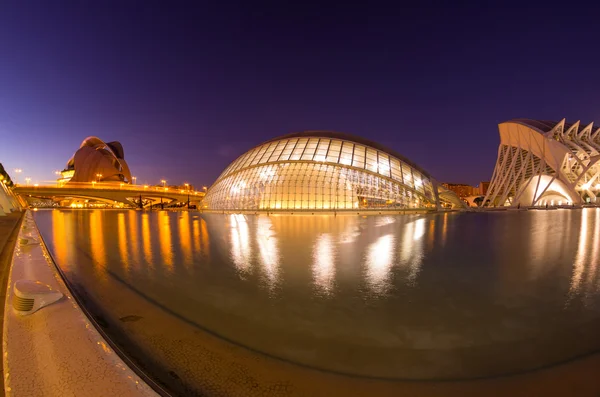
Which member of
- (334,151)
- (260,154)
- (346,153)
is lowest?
(346,153)

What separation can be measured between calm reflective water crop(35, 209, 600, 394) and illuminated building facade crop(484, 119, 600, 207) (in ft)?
189

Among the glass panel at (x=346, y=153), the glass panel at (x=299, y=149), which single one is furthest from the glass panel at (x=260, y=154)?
the glass panel at (x=346, y=153)

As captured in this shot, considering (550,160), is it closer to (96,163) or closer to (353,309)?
(353,309)

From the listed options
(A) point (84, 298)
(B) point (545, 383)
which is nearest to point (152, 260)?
(A) point (84, 298)

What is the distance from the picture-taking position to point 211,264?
870 centimetres

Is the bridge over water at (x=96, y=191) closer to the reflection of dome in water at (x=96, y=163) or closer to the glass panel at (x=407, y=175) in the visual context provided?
the reflection of dome in water at (x=96, y=163)

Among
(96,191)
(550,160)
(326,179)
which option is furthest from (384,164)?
(96,191)

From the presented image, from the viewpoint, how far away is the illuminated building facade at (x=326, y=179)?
120 ft

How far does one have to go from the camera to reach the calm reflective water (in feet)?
12.1

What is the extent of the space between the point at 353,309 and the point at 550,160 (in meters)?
68.0

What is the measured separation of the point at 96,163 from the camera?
92625mm

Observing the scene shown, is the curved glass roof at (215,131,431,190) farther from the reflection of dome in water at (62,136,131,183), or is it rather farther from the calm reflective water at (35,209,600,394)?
the reflection of dome in water at (62,136,131,183)

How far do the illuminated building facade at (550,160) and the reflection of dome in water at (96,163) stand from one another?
11243cm

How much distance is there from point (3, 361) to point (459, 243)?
14.1 metres
